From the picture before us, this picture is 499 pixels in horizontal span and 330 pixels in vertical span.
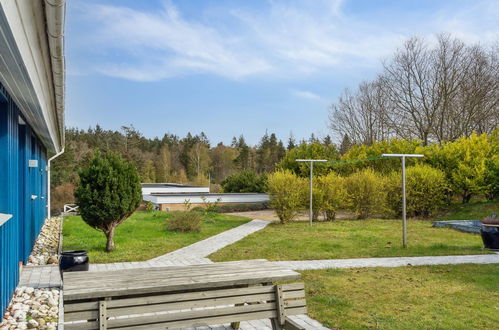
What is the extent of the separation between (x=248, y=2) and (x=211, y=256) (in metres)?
5.86

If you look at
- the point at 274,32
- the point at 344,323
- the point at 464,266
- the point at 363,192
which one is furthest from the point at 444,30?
the point at 344,323

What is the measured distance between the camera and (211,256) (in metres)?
9.18

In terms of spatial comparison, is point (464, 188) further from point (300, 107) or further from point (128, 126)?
point (128, 126)

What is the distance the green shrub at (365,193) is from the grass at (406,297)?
8.70m

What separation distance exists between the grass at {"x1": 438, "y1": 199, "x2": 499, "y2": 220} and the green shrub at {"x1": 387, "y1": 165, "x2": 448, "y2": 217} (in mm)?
660

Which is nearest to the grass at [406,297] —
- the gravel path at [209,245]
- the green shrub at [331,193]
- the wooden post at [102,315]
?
the wooden post at [102,315]

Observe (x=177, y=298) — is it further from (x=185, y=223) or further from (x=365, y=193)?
(x=365, y=193)

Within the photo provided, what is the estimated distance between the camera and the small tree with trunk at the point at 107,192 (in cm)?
880

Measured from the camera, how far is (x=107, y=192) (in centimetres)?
879

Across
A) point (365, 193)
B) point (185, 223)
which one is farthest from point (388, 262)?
point (365, 193)

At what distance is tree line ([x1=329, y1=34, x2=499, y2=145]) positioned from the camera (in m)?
26.0

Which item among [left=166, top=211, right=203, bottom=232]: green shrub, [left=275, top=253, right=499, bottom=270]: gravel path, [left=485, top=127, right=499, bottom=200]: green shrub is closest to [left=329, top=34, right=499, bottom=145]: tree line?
[left=485, top=127, right=499, bottom=200]: green shrub

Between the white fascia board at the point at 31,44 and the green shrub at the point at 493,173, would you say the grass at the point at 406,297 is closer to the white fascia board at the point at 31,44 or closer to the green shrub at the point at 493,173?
the white fascia board at the point at 31,44

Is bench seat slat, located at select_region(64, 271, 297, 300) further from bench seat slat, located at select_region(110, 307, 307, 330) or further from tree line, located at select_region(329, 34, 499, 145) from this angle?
tree line, located at select_region(329, 34, 499, 145)
